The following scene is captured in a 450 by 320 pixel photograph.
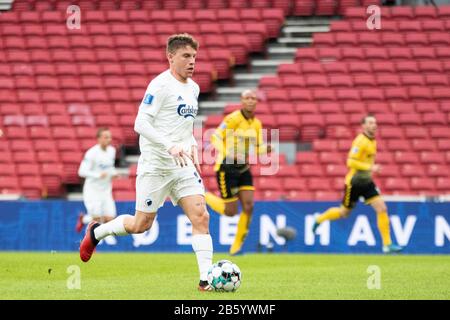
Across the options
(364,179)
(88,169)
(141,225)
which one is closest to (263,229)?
(364,179)

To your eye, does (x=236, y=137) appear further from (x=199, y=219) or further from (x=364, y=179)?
(x=199, y=219)

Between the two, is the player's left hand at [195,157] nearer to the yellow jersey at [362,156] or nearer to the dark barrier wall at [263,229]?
the yellow jersey at [362,156]

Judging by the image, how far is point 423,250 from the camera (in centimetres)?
1775

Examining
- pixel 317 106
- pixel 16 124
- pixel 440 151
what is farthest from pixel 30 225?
pixel 440 151

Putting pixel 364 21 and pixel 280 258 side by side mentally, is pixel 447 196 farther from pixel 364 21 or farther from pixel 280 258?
pixel 364 21

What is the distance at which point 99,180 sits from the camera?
18.3 meters

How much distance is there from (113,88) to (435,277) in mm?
13072

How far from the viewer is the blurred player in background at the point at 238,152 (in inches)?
627

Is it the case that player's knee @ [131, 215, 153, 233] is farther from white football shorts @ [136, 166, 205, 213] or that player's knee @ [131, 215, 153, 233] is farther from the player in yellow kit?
the player in yellow kit

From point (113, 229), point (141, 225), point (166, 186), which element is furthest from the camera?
point (113, 229)

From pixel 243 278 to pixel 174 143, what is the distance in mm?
2542

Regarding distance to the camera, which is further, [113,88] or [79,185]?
[113,88]

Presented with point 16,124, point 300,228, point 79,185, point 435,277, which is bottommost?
point 435,277

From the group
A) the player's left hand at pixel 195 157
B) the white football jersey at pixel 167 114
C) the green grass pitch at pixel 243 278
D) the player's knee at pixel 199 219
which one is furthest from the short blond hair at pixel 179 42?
the green grass pitch at pixel 243 278
